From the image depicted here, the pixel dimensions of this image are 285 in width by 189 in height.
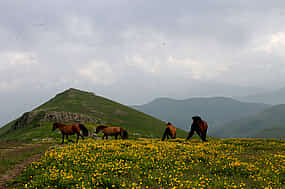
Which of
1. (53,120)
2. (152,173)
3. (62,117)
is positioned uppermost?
(62,117)

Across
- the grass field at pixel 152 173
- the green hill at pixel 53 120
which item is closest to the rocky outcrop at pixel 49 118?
the green hill at pixel 53 120

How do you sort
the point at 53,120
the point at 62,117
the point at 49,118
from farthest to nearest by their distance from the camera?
the point at 62,117, the point at 49,118, the point at 53,120

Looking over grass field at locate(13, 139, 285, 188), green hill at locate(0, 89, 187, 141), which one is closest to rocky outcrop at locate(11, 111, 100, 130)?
green hill at locate(0, 89, 187, 141)

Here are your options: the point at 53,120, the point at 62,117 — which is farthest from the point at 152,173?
the point at 62,117

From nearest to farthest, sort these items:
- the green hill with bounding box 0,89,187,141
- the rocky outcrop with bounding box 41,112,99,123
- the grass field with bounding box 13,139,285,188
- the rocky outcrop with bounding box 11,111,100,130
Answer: the grass field with bounding box 13,139,285,188 < the green hill with bounding box 0,89,187,141 < the rocky outcrop with bounding box 11,111,100,130 < the rocky outcrop with bounding box 41,112,99,123

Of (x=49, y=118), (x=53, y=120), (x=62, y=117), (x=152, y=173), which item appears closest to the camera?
(x=152, y=173)

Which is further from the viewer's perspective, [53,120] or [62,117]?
[62,117]

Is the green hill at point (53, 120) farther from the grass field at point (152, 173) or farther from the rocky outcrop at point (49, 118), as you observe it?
the grass field at point (152, 173)

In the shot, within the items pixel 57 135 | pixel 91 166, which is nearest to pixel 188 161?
pixel 91 166

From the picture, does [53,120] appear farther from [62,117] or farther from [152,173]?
[152,173]

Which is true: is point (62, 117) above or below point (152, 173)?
above

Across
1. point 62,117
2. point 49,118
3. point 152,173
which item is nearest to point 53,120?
point 49,118

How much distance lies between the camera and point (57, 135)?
44.2 meters

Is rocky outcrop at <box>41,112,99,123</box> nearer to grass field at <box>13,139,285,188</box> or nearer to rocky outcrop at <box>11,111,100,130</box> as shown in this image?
rocky outcrop at <box>11,111,100,130</box>
